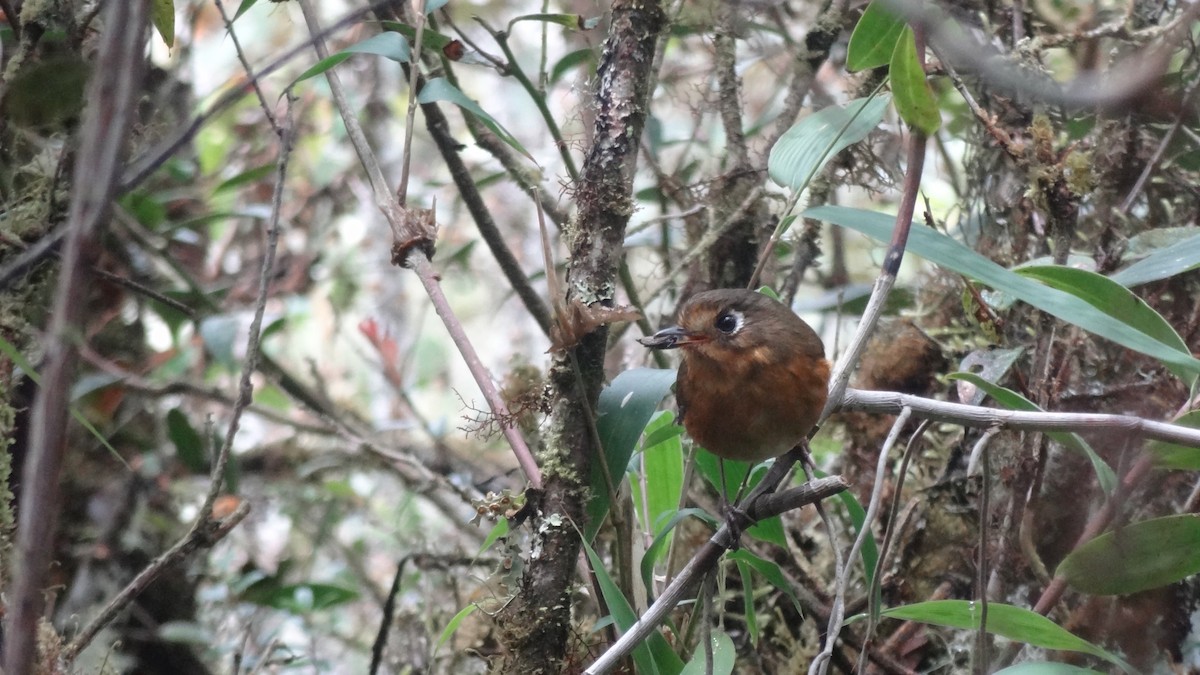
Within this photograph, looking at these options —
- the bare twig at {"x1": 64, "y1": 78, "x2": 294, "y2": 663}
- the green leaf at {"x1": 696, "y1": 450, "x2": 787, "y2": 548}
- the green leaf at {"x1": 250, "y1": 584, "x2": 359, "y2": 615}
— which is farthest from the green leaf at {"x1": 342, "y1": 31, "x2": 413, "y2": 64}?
the green leaf at {"x1": 250, "y1": 584, "x2": 359, "y2": 615}

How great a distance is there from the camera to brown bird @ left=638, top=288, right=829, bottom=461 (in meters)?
1.54

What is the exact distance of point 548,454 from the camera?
4.82ft

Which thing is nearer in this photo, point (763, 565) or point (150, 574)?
point (763, 565)

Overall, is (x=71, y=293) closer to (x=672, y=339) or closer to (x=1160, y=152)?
(x=672, y=339)

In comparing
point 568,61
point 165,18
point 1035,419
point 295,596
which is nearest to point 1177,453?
point 1035,419

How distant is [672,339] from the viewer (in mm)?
1692

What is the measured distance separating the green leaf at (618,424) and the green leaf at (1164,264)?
2.21 feet

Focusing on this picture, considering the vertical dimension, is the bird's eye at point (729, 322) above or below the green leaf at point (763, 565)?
above

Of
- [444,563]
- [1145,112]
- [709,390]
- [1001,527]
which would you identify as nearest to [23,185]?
[444,563]

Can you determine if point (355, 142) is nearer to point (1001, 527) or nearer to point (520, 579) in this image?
point (520, 579)

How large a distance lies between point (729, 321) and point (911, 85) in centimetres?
60

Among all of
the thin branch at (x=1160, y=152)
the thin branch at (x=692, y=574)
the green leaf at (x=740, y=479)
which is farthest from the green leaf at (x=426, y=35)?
the thin branch at (x=1160, y=152)

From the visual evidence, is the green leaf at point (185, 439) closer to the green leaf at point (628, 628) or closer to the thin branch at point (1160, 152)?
the green leaf at point (628, 628)

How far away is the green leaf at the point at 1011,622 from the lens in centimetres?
131
